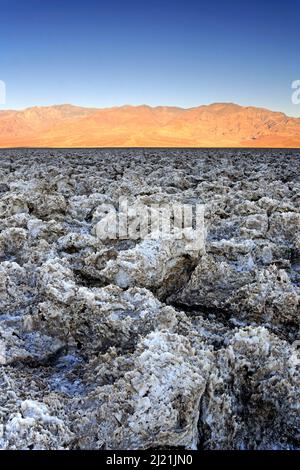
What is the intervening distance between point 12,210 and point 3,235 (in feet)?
3.08

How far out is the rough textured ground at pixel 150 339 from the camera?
1.39 metres

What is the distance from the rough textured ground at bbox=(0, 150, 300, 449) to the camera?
1387 mm

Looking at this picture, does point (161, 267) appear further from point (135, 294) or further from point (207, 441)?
point (207, 441)

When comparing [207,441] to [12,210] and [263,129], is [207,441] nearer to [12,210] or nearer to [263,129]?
[12,210]

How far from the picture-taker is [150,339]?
1667mm

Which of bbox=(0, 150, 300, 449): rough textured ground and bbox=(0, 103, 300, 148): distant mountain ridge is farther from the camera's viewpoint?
bbox=(0, 103, 300, 148): distant mountain ridge

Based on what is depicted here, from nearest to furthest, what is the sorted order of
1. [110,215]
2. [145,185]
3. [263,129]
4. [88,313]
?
[88,313] → [110,215] → [145,185] → [263,129]

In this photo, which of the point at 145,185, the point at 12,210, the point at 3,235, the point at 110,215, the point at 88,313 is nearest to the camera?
the point at 88,313

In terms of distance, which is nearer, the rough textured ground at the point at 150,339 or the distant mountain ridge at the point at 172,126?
the rough textured ground at the point at 150,339

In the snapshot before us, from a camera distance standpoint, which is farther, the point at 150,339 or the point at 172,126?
the point at 172,126

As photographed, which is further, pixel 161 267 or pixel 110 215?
pixel 110 215
